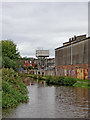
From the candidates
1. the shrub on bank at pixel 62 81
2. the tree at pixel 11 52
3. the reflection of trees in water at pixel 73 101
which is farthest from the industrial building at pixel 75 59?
the reflection of trees in water at pixel 73 101

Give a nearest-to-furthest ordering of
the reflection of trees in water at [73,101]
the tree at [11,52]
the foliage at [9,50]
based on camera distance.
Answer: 1. the reflection of trees in water at [73,101]
2. the tree at [11,52]
3. the foliage at [9,50]

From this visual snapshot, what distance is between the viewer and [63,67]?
203 feet

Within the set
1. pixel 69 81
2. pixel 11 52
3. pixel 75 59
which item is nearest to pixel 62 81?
pixel 69 81

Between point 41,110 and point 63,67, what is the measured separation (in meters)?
43.5

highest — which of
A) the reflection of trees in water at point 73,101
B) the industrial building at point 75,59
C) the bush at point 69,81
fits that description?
the industrial building at point 75,59

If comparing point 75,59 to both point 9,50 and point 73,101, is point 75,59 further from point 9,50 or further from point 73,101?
point 73,101

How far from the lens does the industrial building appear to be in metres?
47.0

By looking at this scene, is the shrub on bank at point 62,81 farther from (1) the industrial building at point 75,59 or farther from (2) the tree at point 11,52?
(2) the tree at point 11,52

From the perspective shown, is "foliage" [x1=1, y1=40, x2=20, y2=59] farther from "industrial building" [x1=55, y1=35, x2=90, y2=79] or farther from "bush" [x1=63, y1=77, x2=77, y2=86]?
"industrial building" [x1=55, y1=35, x2=90, y2=79]

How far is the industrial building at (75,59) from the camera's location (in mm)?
47031

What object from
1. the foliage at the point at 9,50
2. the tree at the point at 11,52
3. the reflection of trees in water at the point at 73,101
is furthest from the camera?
the foliage at the point at 9,50

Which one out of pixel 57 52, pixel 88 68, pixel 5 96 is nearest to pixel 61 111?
pixel 5 96

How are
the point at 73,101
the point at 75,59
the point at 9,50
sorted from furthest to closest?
the point at 75,59
the point at 9,50
the point at 73,101

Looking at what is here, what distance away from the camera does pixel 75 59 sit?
174 feet
